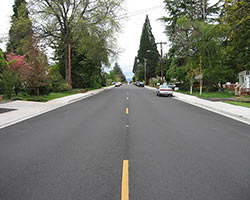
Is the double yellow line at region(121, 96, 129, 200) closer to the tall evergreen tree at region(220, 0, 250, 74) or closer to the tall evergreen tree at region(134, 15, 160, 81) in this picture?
the tall evergreen tree at region(220, 0, 250, 74)

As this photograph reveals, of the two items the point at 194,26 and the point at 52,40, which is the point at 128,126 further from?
the point at 52,40

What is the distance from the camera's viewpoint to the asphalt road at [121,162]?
3475mm

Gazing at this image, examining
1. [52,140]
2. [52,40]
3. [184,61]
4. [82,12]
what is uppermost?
[82,12]

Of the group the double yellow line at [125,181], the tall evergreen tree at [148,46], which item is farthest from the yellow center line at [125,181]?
the tall evergreen tree at [148,46]

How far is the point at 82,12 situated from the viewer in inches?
1250

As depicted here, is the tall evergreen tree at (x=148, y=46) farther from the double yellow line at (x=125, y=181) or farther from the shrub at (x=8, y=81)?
the double yellow line at (x=125, y=181)

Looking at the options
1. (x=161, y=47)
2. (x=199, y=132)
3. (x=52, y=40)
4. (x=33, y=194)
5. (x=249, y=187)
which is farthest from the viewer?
(x=161, y=47)

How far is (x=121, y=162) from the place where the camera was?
4.74 meters

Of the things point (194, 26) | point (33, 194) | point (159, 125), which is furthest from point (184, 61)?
point (33, 194)

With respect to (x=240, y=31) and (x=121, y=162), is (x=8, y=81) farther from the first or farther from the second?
(x=240, y=31)

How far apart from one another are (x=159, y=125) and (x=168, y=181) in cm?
510

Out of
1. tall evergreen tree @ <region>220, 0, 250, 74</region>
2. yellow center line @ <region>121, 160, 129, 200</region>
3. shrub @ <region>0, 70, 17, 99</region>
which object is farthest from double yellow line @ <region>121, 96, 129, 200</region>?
tall evergreen tree @ <region>220, 0, 250, 74</region>

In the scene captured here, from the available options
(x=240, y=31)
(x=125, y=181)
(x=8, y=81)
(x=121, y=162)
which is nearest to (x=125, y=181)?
(x=125, y=181)

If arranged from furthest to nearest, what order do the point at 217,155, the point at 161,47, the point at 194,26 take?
the point at 161,47, the point at 194,26, the point at 217,155
